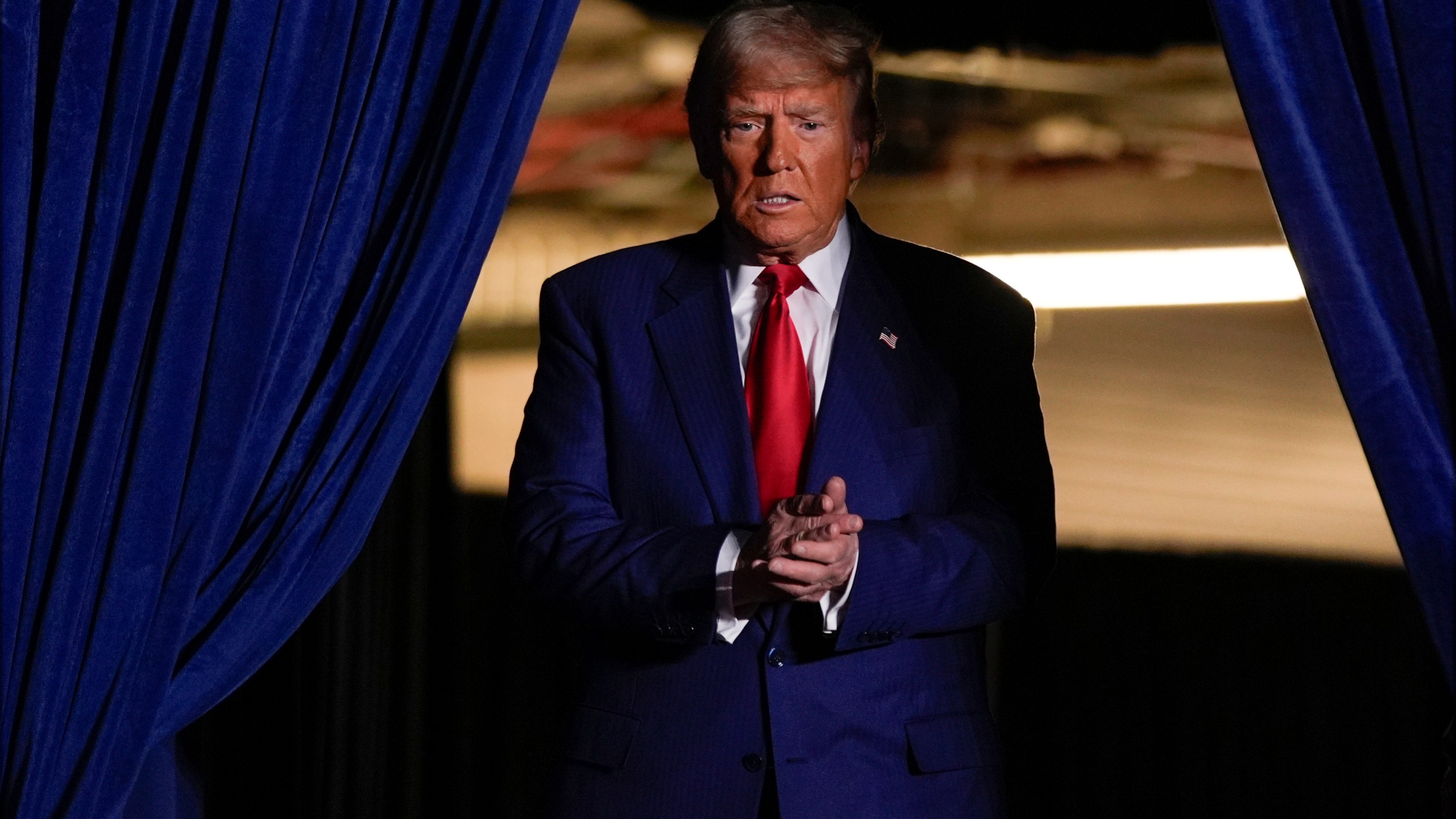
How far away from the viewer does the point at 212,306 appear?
6.31 ft

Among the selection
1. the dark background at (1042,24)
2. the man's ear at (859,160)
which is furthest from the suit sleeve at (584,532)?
the dark background at (1042,24)

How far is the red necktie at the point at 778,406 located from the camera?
6.81 feet

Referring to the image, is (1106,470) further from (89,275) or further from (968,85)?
(89,275)

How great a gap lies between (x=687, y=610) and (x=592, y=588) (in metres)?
0.13

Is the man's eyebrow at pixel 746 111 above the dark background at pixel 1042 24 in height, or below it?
below

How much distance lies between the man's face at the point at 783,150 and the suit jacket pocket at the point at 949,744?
684 millimetres

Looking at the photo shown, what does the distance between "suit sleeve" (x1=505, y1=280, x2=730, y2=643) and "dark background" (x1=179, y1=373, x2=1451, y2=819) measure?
64.2 inches

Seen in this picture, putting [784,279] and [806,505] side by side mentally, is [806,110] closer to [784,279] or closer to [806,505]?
[784,279]

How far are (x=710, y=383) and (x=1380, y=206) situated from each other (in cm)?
88

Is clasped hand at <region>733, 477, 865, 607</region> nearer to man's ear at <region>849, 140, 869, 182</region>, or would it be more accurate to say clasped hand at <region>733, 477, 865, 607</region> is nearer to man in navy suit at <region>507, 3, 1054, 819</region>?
man in navy suit at <region>507, 3, 1054, 819</region>

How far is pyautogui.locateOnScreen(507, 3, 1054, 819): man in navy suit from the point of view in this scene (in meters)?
1.92

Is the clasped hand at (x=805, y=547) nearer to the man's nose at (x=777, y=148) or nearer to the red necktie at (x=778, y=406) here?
the red necktie at (x=778, y=406)

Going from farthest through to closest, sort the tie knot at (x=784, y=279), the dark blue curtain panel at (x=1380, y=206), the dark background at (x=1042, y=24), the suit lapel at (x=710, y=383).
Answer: the dark background at (x=1042, y=24) < the tie knot at (x=784, y=279) < the suit lapel at (x=710, y=383) < the dark blue curtain panel at (x=1380, y=206)

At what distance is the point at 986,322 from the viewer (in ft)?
7.05
